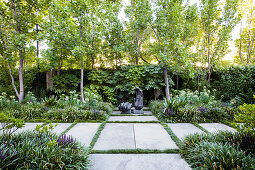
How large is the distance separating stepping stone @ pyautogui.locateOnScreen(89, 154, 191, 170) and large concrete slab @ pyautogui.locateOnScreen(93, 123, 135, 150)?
341 mm

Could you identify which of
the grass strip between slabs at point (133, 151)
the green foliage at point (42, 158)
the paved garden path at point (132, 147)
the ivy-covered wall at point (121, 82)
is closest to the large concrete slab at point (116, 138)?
the paved garden path at point (132, 147)

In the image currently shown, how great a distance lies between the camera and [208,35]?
26.9ft

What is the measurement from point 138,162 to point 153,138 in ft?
3.52

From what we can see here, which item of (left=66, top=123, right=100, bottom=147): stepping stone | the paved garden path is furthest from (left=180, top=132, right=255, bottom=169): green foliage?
(left=66, top=123, right=100, bottom=147): stepping stone

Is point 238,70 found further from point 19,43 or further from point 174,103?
point 19,43

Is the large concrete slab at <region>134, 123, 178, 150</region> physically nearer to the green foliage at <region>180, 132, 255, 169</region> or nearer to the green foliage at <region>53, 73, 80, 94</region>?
the green foliage at <region>180, 132, 255, 169</region>

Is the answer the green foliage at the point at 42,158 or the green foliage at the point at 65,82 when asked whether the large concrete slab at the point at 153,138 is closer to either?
the green foliage at the point at 42,158

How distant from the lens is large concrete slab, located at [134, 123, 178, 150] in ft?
8.89

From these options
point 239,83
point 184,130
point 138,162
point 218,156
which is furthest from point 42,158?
point 239,83

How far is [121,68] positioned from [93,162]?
6.56 meters

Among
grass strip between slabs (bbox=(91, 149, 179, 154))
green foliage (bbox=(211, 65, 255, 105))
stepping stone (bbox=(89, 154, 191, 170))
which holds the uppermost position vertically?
green foliage (bbox=(211, 65, 255, 105))

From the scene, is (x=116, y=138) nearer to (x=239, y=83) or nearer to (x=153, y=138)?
(x=153, y=138)

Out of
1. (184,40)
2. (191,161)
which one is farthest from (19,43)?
(184,40)

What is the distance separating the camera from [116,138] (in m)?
3.14
